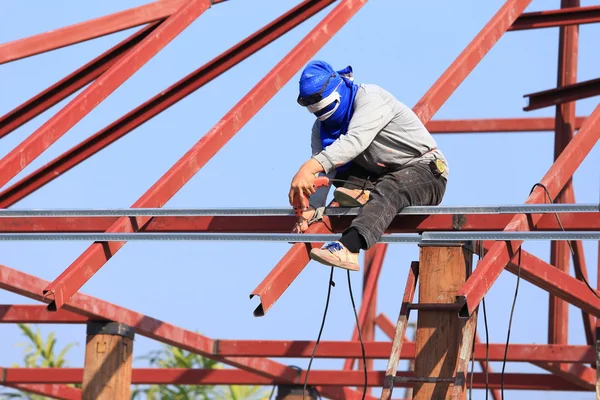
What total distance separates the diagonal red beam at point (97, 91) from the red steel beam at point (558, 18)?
312 centimetres

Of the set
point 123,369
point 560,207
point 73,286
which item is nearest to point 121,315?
point 123,369

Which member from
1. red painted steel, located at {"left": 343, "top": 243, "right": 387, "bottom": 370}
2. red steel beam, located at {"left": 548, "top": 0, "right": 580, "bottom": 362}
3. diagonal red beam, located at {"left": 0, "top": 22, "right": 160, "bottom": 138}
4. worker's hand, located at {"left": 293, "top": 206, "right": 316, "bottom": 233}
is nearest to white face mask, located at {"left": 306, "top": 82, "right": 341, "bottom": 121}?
worker's hand, located at {"left": 293, "top": 206, "right": 316, "bottom": 233}

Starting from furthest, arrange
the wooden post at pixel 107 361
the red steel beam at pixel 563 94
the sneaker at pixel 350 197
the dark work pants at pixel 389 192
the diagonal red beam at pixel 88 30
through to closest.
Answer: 1. the red steel beam at pixel 563 94
2. the wooden post at pixel 107 361
3. the diagonal red beam at pixel 88 30
4. the sneaker at pixel 350 197
5. the dark work pants at pixel 389 192

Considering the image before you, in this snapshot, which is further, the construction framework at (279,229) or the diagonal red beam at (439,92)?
the construction framework at (279,229)

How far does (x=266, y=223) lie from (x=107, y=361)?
11.1ft

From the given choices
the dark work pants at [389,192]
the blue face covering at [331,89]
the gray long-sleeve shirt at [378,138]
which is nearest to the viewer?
the dark work pants at [389,192]

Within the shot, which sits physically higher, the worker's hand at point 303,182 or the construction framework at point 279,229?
the construction framework at point 279,229

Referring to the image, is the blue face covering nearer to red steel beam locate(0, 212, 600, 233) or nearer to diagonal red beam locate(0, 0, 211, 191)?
red steel beam locate(0, 212, 600, 233)

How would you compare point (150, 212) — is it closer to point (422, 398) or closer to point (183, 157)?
point (183, 157)

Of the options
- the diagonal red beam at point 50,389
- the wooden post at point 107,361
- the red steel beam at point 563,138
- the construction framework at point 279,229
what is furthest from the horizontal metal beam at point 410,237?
the diagonal red beam at point 50,389

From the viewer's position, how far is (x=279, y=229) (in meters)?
8.38

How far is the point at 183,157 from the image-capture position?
30.8ft

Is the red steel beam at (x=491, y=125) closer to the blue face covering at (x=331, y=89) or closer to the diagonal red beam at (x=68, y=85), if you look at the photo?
the diagonal red beam at (x=68, y=85)

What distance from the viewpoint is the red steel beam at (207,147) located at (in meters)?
8.34
